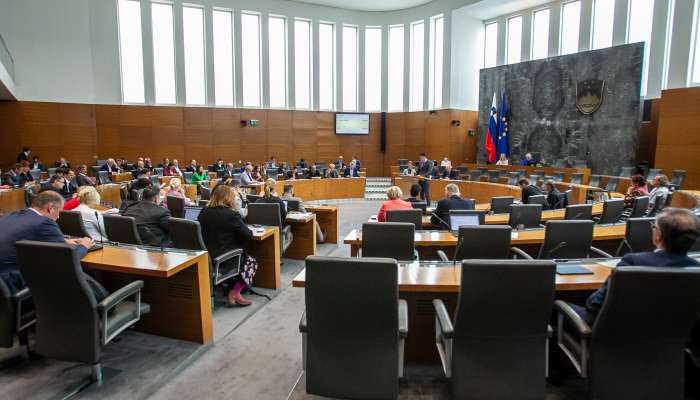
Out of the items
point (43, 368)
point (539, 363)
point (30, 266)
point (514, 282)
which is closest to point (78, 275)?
point (30, 266)

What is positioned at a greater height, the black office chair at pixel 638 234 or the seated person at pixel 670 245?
the seated person at pixel 670 245

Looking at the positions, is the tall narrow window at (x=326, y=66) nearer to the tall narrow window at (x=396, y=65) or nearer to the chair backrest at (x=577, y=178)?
the tall narrow window at (x=396, y=65)

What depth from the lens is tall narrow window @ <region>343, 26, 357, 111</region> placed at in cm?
1750

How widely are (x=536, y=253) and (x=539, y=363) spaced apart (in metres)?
2.50

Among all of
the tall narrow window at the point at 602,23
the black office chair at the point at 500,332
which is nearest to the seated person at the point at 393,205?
the black office chair at the point at 500,332

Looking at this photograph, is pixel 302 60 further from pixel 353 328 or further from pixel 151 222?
pixel 353 328

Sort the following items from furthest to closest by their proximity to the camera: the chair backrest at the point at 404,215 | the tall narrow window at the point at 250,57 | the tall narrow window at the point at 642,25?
the tall narrow window at the point at 250,57 → the tall narrow window at the point at 642,25 → the chair backrest at the point at 404,215

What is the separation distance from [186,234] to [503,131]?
1398 cm

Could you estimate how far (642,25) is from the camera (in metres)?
12.3

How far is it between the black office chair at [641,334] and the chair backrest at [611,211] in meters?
3.51

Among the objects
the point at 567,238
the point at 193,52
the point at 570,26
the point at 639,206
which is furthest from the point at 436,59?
the point at 567,238

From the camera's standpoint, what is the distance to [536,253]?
4.30 m

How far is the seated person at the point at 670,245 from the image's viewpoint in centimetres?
199

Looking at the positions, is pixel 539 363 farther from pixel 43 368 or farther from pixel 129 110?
pixel 129 110
